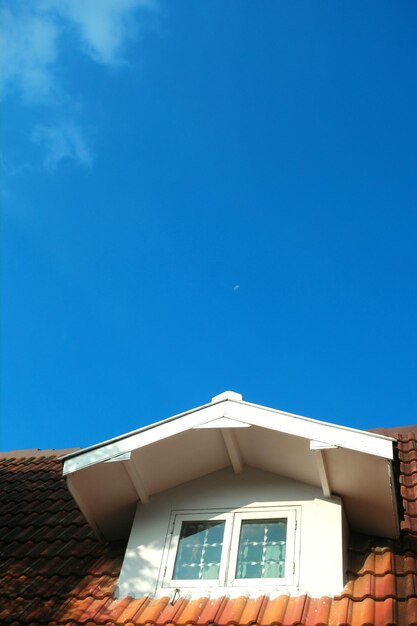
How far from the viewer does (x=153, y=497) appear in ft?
17.9

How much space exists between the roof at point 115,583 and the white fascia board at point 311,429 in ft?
2.88

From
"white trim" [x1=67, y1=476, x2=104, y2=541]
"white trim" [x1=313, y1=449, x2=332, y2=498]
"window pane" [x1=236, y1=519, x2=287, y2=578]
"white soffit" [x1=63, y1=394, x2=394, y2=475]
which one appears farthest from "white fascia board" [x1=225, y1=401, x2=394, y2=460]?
"white trim" [x1=67, y1=476, x2=104, y2=541]

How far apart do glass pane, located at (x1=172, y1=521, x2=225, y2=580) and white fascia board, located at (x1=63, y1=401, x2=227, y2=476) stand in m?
0.75

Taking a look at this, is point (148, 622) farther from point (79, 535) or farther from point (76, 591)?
point (79, 535)

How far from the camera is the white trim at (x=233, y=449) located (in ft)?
17.1

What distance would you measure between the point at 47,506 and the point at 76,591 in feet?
7.05

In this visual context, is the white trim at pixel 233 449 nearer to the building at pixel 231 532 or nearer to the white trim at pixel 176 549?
the building at pixel 231 532

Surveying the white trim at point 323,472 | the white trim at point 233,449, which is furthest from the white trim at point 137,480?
the white trim at point 323,472

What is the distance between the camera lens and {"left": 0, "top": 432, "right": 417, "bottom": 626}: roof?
418 centimetres

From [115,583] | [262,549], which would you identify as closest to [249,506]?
[262,549]

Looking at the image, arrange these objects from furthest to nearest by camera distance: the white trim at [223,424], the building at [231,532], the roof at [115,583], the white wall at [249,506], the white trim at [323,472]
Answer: the white trim at [223,424]
the white trim at [323,472]
the white wall at [249,506]
the building at [231,532]
the roof at [115,583]

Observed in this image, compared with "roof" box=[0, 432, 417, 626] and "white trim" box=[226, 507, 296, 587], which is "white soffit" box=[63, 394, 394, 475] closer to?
"white trim" box=[226, 507, 296, 587]

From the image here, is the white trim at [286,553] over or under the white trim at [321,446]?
under

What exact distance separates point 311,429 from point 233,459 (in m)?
0.84
